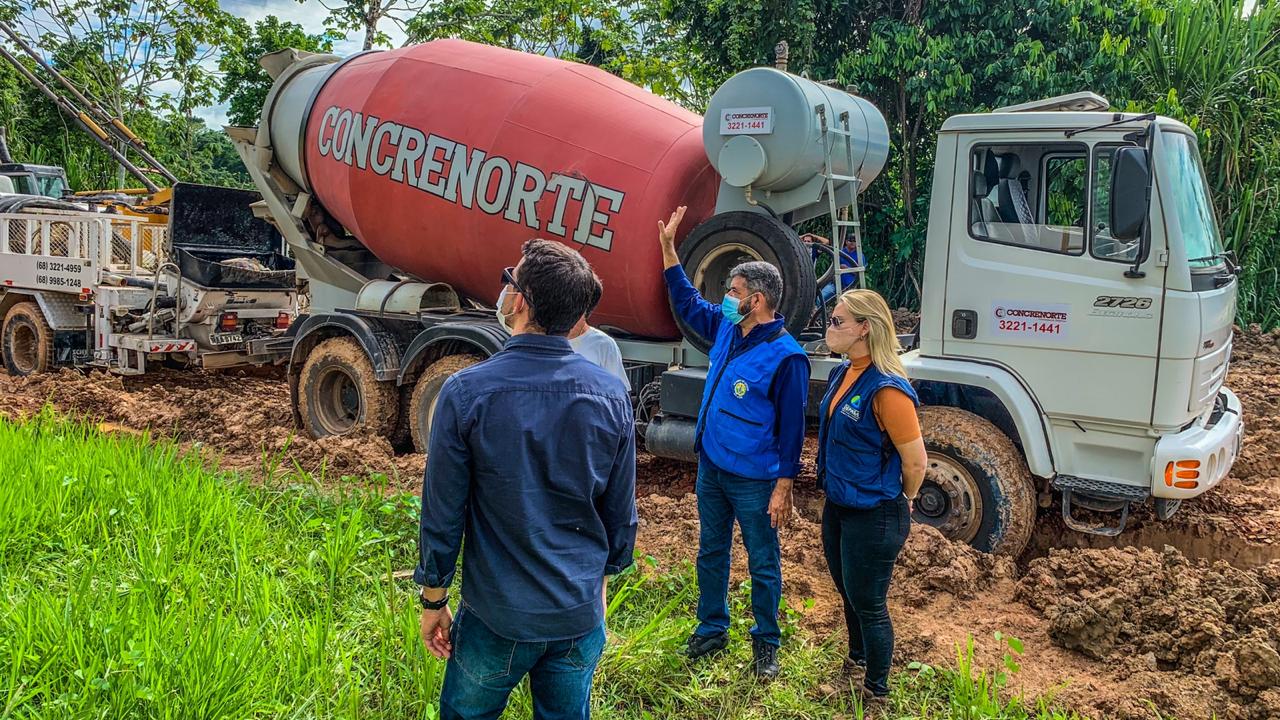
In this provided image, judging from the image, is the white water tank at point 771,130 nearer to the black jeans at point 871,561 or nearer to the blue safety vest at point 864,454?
the blue safety vest at point 864,454

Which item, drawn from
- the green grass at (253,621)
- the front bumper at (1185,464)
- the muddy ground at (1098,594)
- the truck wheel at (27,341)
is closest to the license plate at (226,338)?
the truck wheel at (27,341)

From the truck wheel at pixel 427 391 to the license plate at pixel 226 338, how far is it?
3.74 m

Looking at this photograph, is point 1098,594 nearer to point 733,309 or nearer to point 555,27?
point 733,309

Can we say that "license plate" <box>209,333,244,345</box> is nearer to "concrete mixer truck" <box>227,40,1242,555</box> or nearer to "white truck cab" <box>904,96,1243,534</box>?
"concrete mixer truck" <box>227,40,1242,555</box>

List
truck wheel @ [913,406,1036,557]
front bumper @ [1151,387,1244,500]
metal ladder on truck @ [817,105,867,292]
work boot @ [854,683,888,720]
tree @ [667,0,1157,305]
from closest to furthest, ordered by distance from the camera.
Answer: work boot @ [854,683,888,720]
front bumper @ [1151,387,1244,500]
truck wheel @ [913,406,1036,557]
metal ladder on truck @ [817,105,867,292]
tree @ [667,0,1157,305]

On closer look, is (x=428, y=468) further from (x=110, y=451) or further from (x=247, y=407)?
(x=247, y=407)

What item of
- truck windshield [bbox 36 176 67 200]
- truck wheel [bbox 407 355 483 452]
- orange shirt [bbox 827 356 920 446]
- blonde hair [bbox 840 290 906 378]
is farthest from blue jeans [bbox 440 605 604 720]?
truck windshield [bbox 36 176 67 200]

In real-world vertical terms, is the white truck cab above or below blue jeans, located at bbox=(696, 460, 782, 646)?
above

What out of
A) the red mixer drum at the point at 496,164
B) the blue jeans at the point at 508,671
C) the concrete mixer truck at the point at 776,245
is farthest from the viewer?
the red mixer drum at the point at 496,164

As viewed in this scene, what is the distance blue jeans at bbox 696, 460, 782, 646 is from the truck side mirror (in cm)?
212

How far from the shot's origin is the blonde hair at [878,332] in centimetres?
343

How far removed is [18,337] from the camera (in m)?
11.0

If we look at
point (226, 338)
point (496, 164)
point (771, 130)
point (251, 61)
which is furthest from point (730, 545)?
point (251, 61)

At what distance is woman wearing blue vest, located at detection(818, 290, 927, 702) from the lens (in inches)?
134
